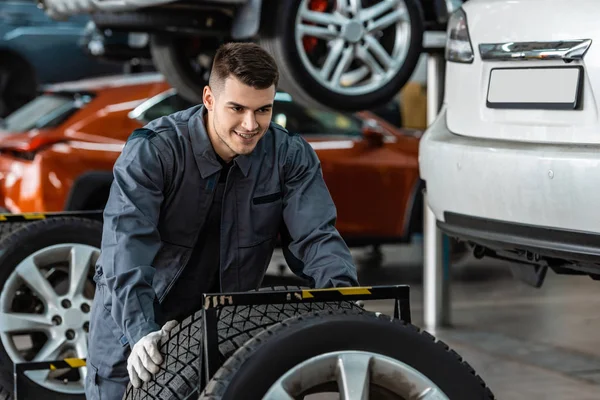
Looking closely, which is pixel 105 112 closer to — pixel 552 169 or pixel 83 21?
pixel 552 169

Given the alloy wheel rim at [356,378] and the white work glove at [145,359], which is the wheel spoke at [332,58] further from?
the alloy wheel rim at [356,378]

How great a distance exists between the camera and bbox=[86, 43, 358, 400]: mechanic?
8.84 ft

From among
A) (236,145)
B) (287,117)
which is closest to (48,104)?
(287,117)

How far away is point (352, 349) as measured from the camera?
2182 mm

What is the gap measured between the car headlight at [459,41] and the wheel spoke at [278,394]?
6.87 ft

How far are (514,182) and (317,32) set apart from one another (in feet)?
6.84

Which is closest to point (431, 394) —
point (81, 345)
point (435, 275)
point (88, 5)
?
point (81, 345)

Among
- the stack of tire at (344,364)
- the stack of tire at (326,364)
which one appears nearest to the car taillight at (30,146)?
the stack of tire at (326,364)

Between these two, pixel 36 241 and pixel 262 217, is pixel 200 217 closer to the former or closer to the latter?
pixel 262 217

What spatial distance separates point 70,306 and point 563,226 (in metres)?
1.75

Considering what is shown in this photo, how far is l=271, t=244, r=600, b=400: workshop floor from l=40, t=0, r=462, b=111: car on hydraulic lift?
1.32 metres

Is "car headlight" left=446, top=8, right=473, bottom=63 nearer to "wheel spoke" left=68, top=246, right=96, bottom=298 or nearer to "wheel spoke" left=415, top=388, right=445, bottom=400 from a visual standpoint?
"wheel spoke" left=68, top=246, right=96, bottom=298

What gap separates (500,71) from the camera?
3766 millimetres

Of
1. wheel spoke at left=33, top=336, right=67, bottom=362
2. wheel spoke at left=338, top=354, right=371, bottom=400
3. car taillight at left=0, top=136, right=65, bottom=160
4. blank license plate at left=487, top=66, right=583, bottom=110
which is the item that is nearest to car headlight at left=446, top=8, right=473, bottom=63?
blank license plate at left=487, top=66, right=583, bottom=110
